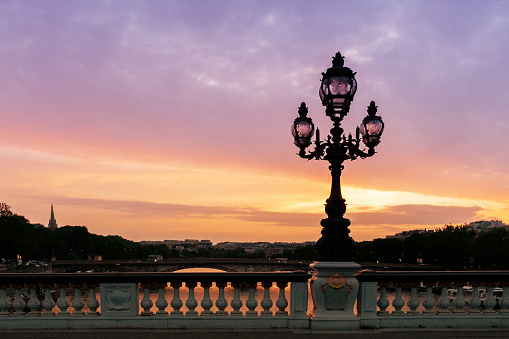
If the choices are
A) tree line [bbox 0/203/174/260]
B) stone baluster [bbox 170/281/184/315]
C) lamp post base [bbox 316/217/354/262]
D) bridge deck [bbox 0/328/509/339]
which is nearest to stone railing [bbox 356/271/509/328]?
bridge deck [bbox 0/328/509/339]

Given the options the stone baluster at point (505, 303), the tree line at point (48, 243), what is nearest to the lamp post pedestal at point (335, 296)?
the stone baluster at point (505, 303)

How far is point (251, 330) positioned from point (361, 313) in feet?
6.43

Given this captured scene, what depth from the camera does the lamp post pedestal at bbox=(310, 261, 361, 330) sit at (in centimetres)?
801

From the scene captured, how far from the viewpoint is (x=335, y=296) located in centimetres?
807

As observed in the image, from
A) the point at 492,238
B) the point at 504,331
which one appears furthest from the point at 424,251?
the point at 504,331

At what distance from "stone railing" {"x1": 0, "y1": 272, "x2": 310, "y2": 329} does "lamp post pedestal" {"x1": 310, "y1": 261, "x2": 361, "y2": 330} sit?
240 mm

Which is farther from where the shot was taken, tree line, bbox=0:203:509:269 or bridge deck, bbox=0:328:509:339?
tree line, bbox=0:203:509:269

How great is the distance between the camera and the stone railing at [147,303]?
8023 mm

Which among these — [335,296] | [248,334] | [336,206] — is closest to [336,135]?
[336,206]

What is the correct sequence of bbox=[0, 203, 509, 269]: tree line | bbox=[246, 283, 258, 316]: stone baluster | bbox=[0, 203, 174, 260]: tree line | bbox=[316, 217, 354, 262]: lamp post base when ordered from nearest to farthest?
1. bbox=[246, 283, 258, 316]: stone baluster
2. bbox=[316, 217, 354, 262]: lamp post base
3. bbox=[0, 203, 509, 269]: tree line
4. bbox=[0, 203, 174, 260]: tree line

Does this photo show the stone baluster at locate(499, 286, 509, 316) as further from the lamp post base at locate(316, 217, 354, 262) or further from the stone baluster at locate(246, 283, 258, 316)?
the stone baluster at locate(246, 283, 258, 316)

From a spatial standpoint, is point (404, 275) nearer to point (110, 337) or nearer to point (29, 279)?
point (110, 337)

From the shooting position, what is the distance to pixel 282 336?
7.63 meters

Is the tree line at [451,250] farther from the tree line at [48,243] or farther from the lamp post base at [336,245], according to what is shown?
the lamp post base at [336,245]
